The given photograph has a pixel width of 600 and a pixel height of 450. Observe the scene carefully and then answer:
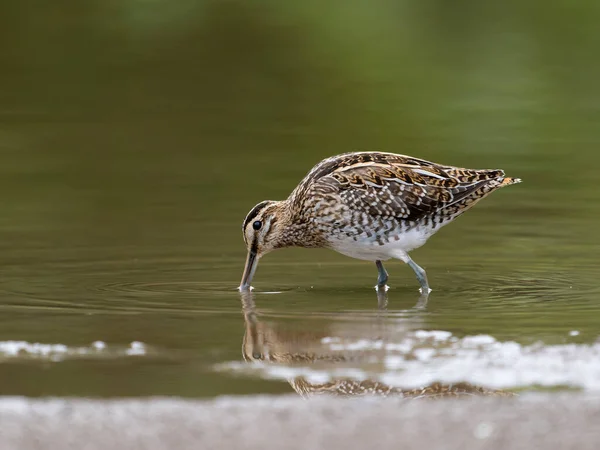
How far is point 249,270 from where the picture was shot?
11.4 metres

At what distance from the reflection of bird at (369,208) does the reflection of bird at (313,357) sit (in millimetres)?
1230

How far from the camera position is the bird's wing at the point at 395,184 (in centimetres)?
1152

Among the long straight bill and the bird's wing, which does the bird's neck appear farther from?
the long straight bill

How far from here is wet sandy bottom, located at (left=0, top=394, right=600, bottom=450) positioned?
5.77m

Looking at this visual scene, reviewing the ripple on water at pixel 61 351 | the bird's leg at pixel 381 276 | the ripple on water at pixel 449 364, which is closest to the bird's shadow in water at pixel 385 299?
the bird's leg at pixel 381 276

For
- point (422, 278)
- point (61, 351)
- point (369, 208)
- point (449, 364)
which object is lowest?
point (422, 278)

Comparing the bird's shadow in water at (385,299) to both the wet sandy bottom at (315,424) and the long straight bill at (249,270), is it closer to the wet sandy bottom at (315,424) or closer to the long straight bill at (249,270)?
the long straight bill at (249,270)

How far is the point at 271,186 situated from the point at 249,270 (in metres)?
4.24

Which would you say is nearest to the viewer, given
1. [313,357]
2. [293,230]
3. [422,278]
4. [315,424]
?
[315,424]

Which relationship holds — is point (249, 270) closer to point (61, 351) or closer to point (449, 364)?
point (61, 351)

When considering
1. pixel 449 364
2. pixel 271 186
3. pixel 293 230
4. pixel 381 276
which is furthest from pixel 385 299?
pixel 271 186

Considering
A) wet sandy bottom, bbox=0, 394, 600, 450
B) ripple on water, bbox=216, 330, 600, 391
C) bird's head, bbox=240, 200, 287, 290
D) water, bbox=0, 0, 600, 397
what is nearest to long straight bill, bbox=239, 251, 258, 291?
bird's head, bbox=240, 200, 287, 290

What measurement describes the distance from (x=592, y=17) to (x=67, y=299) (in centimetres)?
1964

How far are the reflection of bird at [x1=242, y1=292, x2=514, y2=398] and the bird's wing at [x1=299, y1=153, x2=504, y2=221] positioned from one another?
1.45m
